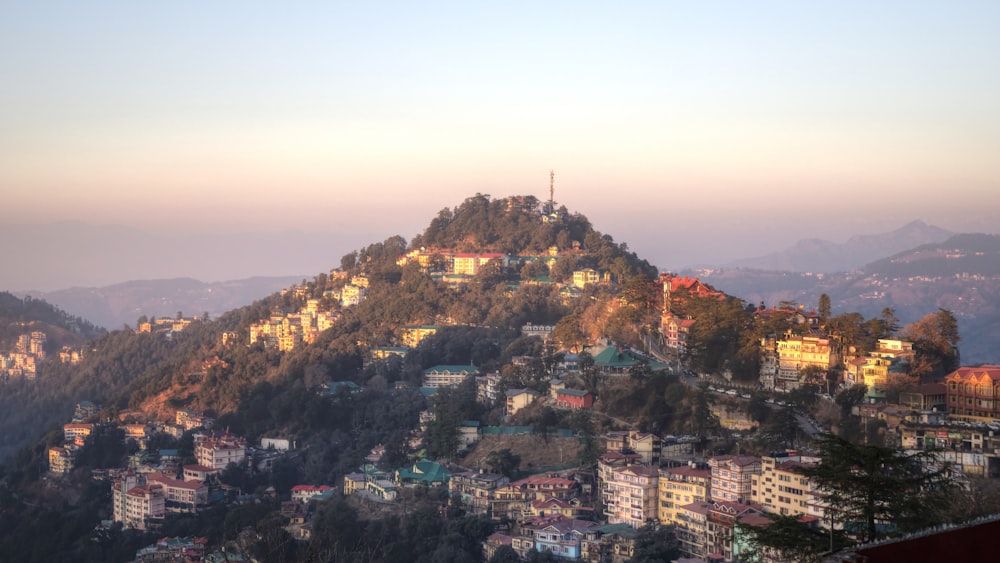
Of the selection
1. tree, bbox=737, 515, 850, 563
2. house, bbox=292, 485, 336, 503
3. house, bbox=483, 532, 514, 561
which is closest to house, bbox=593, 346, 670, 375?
house, bbox=483, 532, 514, 561

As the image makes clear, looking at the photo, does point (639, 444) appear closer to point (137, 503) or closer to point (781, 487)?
point (781, 487)

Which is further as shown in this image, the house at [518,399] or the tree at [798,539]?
the house at [518,399]

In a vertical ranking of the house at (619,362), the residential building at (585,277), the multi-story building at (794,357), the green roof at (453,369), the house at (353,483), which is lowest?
the house at (353,483)

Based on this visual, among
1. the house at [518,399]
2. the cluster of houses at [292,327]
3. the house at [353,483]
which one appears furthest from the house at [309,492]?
the cluster of houses at [292,327]

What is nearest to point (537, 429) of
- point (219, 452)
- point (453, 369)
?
point (453, 369)

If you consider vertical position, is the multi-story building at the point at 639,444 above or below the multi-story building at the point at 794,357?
below

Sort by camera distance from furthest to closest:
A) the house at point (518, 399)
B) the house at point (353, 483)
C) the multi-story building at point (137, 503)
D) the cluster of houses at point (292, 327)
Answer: the cluster of houses at point (292, 327)
the house at point (518, 399)
the multi-story building at point (137, 503)
the house at point (353, 483)

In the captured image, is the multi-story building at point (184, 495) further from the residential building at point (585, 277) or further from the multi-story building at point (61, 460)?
the residential building at point (585, 277)
